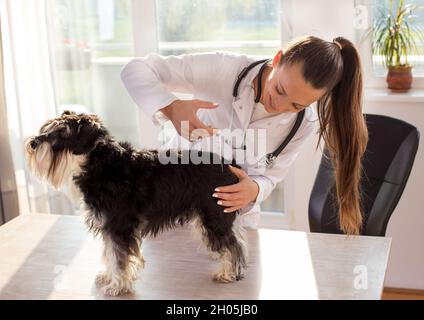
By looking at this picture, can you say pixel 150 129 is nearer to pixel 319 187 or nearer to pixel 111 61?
pixel 111 61

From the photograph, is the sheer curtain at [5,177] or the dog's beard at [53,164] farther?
the sheer curtain at [5,177]

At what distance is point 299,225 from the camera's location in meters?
2.90

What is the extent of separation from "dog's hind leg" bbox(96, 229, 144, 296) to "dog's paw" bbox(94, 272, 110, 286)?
2 centimetres

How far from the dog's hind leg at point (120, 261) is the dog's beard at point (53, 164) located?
0.16 metres

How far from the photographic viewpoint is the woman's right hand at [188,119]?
1519 millimetres

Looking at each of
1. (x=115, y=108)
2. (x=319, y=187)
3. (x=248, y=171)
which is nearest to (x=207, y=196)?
(x=248, y=171)

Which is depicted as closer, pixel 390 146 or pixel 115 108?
pixel 390 146

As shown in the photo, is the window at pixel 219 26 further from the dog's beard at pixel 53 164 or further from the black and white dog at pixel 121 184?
the dog's beard at pixel 53 164

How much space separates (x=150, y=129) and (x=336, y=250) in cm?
152

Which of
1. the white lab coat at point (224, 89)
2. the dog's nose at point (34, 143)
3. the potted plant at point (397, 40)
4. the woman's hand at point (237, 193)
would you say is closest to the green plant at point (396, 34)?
the potted plant at point (397, 40)

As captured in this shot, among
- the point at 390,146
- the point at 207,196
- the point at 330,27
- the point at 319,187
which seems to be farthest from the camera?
the point at 330,27

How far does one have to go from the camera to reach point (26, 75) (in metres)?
2.88

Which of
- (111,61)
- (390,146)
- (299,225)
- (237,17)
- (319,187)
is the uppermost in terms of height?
(237,17)

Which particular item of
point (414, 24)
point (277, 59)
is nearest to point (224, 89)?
point (277, 59)
